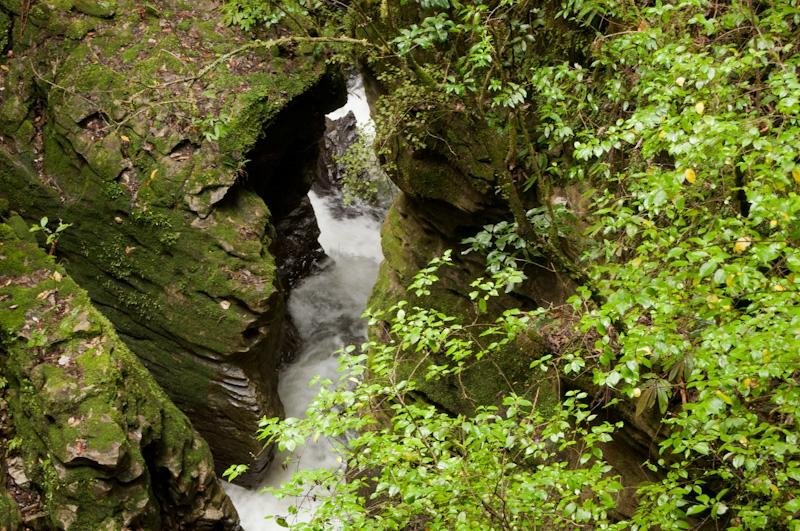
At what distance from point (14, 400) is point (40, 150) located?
3.47 m

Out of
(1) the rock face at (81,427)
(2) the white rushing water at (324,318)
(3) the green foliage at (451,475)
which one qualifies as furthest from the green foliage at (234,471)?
(2) the white rushing water at (324,318)

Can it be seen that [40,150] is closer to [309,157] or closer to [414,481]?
[309,157]

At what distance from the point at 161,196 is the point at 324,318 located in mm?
3537

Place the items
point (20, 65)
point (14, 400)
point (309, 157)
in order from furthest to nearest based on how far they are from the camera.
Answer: point (309, 157) → point (20, 65) → point (14, 400)

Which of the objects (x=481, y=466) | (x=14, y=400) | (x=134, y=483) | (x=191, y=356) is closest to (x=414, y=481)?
(x=481, y=466)

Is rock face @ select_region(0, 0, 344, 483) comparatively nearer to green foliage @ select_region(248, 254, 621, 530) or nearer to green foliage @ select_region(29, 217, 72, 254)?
green foliage @ select_region(29, 217, 72, 254)

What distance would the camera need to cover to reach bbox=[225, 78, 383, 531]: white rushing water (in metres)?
6.98

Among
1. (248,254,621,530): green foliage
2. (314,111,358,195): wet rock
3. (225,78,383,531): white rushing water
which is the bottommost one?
(225,78,383,531): white rushing water

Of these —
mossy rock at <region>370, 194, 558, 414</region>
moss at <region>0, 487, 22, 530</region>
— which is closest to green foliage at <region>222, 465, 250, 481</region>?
moss at <region>0, 487, 22, 530</region>

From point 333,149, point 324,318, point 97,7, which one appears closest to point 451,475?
point 324,318

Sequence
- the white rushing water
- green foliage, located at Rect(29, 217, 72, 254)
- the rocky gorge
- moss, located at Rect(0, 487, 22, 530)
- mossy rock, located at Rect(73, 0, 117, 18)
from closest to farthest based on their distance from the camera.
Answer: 1. moss, located at Rect(0, 487, 22, 530)
2. the rocky gorge
3. green foliage, located at Rect(29, 217, 72, 254)
4. the white rushing water
5. mossy rock, located at Rect(73, 0, 117, 18)

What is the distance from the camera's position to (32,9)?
7.34 m

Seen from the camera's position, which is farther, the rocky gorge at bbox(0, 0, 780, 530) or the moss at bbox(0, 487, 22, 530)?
the rocky gorge at bbox(0, 0, 780, 530)

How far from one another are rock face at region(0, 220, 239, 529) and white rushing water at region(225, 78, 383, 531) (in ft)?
5.01
